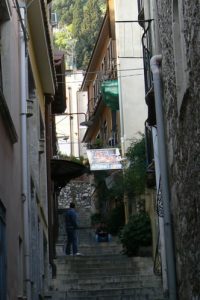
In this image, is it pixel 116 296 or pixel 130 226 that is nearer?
pixel 116 296

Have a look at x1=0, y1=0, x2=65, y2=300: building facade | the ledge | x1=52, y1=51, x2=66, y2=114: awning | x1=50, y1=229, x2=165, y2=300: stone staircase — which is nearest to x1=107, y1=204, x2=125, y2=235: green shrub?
x1=52, y1=51, x2=66, y2=114: awning

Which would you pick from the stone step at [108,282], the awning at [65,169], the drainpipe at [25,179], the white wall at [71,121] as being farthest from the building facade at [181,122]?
the white wall at [71,121]

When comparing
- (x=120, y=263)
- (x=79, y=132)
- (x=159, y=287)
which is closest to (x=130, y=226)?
(x=120, y=263)

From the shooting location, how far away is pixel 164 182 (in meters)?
11.8

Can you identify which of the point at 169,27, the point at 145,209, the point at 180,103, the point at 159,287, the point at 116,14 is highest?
the point at 116,14

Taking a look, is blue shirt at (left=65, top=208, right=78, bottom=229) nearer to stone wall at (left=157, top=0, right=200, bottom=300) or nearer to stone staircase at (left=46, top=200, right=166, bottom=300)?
stone staircase at (left=46, top=200, right=166, bottom=300)

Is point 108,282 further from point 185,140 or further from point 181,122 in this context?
point 185,140

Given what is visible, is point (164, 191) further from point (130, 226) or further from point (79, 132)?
point (79, 132)

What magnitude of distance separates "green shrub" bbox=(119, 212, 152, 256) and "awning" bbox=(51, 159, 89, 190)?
2.29 metres

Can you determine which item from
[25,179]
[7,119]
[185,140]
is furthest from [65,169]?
[185,140]

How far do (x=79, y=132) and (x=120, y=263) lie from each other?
42.1 meters

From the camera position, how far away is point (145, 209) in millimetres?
23172

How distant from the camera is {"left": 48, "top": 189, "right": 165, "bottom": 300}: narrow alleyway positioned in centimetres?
1560

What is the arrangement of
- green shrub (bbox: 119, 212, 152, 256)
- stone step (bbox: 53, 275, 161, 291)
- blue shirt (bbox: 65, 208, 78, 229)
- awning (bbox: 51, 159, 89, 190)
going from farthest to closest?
blue shirt (bbox: 65, 208, 78, 229), awning (bbox: 51, 159, 89, 190), green shrub (bbox: 119, 212, 152, 256), stone step (bbox: 53, 275, 161, 291)
